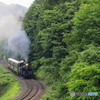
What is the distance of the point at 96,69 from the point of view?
721cm

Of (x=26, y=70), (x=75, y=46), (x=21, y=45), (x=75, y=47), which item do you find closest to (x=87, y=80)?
(x=75, y=46)

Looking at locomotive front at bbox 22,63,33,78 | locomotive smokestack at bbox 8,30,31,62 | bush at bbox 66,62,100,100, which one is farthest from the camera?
locomotive smokestack at bbox 8,30,31,62

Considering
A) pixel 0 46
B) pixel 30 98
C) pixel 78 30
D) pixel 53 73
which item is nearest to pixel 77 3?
pixel 78 30

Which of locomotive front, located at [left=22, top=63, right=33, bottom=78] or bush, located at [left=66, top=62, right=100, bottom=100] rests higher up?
bush, located at [left=66, top=62, right=100, bottom=100]

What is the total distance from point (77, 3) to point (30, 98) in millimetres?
13623

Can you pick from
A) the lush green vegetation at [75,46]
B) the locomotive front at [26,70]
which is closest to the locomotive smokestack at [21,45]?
the locomotive front at [26,70]

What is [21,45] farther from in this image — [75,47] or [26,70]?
[75,47]

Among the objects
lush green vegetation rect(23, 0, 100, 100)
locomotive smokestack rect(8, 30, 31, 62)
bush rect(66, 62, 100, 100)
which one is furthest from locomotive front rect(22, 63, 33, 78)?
bush rect(66, 62, 100, 100)

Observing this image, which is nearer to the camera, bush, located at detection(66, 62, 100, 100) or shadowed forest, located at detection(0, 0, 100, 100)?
bush, located at detection(66, 62, 100, 100)

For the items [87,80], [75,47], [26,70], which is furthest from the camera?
[26,70]

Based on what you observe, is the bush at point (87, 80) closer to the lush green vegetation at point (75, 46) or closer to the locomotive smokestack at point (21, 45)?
the lush green vegetation at point (75, 46)

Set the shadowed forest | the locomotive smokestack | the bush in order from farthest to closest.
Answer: the locomotive smokestack, the shadowed forest, the bush

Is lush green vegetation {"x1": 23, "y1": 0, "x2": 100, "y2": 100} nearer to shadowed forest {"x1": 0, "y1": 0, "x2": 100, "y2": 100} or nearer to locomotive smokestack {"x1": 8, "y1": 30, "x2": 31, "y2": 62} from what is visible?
shadowed forest {"x1": 0, "y1": 0, "x2": 100, "y2": 100}

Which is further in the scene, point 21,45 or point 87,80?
point 21,45
